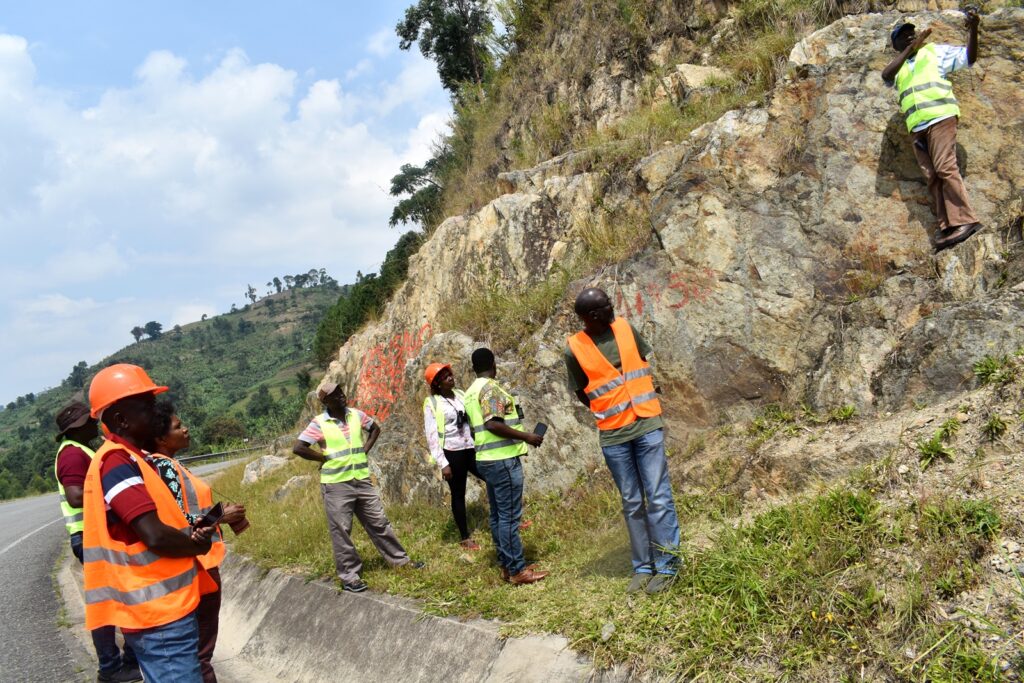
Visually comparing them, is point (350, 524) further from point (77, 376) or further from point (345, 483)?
point (77, 376)

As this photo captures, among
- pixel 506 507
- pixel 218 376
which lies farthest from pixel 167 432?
pixel 218 376

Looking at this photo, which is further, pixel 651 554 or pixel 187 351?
pixel 187 351

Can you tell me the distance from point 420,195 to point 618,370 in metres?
17.3

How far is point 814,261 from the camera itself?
641cm

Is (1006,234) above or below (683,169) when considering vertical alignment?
below

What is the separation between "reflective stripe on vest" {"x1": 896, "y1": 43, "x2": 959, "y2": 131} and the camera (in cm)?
584

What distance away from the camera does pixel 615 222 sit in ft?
27.1

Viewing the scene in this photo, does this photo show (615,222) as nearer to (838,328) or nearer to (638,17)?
(838,328)

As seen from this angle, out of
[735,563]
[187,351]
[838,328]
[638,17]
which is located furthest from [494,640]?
[187,351]

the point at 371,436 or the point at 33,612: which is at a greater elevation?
the point at 371,436

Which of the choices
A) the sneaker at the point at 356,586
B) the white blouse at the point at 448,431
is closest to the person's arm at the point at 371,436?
the white blouse at the point at 448,431

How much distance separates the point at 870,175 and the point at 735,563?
166 inches

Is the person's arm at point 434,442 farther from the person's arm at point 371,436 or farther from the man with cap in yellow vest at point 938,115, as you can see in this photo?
the man with cap in yellow vest at point 938,115

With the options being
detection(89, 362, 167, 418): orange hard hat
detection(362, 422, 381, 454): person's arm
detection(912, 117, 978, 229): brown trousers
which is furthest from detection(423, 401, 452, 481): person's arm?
detection(912, 117, 978, 229): brown trousers
